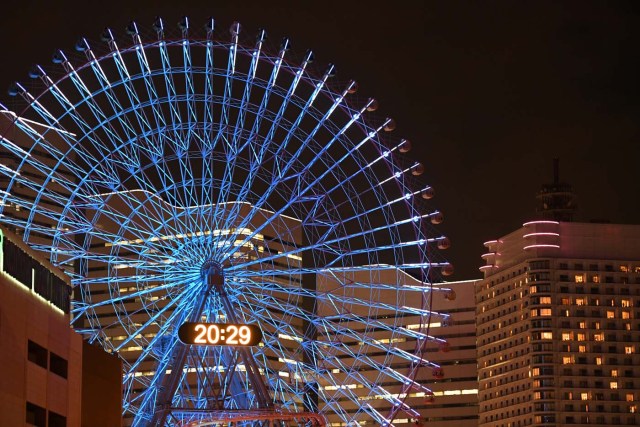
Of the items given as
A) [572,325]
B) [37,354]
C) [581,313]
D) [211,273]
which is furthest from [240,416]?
[581,313]

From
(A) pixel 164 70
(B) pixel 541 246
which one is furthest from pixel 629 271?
(A) pixel 164 70

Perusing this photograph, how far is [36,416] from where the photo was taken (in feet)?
182

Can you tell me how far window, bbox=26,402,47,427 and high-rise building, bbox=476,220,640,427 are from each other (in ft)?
414

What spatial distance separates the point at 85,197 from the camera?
72188 mm

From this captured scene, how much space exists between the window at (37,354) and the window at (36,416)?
1666 millimetres

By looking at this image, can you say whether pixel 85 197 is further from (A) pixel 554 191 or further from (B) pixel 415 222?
(A) pixel 554 191

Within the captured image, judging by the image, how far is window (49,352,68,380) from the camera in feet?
189

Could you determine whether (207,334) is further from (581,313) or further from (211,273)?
(581,313)

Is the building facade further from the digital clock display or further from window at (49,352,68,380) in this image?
the digital clock display

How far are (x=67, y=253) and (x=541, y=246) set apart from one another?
116 m

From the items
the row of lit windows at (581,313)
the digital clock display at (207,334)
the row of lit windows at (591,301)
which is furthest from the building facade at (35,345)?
the row of lit windows at (591,301)

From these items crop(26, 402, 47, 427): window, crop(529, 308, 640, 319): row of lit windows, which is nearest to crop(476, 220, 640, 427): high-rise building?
crop(529, 308, 640, 319): row of lit windows

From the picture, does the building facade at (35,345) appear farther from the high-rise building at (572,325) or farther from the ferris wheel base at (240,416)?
the high-rise building at (572,325)

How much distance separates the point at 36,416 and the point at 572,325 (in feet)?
428
